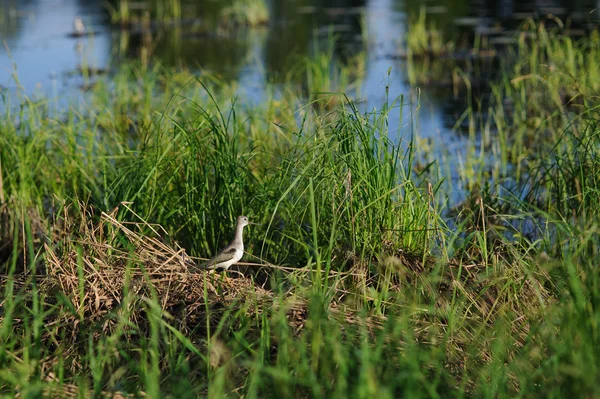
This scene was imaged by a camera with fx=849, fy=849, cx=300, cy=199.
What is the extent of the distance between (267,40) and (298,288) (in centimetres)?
1142

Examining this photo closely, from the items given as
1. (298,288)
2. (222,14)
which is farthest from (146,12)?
(298,288)

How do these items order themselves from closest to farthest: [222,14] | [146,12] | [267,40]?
[267,40] < [146,12] < [222,14]

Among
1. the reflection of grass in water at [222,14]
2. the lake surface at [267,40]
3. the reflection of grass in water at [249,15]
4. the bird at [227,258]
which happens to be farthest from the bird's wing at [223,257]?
the reflection of grass in water at [249,15]

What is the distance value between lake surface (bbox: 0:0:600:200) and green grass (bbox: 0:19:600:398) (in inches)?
135

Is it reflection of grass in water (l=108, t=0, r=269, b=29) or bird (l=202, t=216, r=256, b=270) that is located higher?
reflection of grass in water (l=108, t=0, r=269, b=29)

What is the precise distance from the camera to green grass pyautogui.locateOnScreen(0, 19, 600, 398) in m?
2.62

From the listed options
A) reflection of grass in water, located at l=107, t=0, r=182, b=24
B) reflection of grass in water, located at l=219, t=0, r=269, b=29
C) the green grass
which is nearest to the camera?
the green grass

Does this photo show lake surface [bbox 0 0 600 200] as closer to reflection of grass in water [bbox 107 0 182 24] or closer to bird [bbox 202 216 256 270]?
reflection of grass in water [bbox 107 0 182 24]

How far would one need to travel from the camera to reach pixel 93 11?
18.9m

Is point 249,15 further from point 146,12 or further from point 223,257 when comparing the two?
point 223,257

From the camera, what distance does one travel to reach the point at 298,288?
350 centimetres

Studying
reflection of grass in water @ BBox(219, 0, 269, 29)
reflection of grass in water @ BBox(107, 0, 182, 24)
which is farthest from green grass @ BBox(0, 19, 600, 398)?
reflection of grass in water @ BBox(107, 0, 182, 24)

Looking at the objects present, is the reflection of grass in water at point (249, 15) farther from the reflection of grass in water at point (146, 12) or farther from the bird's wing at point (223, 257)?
the bird's wing at point (223, 257)

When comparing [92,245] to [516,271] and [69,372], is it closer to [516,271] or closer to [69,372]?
[69,372]
